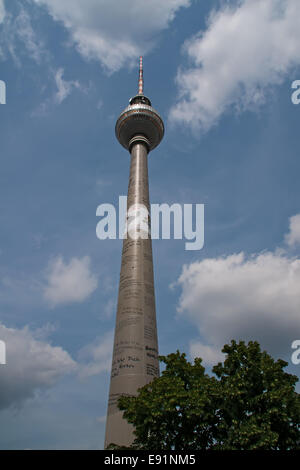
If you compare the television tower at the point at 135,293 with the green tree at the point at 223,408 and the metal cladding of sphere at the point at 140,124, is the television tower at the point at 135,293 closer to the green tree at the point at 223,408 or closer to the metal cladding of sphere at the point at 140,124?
the metal cladding of sphere at the point at 140,124

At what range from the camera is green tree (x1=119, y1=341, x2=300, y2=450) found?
24.9 metres

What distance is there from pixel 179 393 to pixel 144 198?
40504mm

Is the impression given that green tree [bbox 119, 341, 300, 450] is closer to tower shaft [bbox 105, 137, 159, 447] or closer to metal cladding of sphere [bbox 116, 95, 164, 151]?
tower shaft [bbox 105, 137, 159, 447]

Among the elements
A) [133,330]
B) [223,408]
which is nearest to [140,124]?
[133,330]

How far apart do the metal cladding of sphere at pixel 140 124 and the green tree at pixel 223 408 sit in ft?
182

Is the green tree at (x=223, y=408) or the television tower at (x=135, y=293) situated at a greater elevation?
the television tower at (x=135, y=293)

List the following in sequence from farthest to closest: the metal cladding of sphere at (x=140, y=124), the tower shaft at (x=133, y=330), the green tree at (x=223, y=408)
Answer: the metal cladding of sphere at (x=140, y=124)
the tower shaft at (x=133, y=330)
the green tree at (x=223, y=408)

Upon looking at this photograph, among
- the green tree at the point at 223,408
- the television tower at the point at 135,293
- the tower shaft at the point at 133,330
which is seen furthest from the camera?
the television tower at the point at 135,293

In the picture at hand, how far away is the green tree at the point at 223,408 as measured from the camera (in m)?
24.9

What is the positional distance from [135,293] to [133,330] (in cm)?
573

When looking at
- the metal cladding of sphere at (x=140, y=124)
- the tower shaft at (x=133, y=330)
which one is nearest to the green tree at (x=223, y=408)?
the tower shaft at (x=133, y=330)
